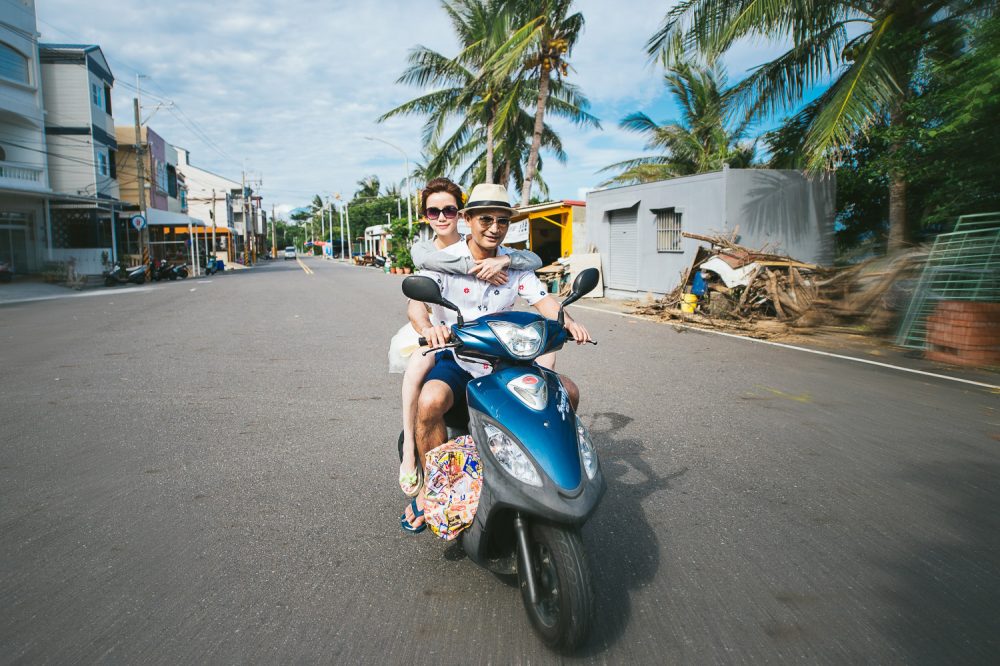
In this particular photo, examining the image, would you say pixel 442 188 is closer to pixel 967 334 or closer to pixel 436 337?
pixel 436 337

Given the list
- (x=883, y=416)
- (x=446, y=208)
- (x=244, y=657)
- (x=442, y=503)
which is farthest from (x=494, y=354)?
(x=883, y=416)

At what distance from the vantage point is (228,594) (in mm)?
2619

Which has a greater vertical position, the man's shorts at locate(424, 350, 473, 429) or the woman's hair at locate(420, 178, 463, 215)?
the woman's hair at locate(420, 178, 463, 215)

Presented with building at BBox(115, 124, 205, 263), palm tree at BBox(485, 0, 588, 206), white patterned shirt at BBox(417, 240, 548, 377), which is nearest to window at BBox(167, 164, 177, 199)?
building at BBox(115, 124, 205, 263)

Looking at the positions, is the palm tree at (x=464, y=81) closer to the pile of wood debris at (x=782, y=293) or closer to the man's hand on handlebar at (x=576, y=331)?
the pile of wood debris at (x=782, y=293)

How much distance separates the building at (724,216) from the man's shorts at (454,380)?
41.6ft

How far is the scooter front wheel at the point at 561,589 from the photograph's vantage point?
213cm

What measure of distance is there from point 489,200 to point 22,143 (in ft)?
108

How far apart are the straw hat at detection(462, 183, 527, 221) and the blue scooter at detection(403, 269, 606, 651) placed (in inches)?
21.6

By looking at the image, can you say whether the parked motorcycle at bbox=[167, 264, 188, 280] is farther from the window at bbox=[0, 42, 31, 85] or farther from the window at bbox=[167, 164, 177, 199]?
the window at bbox=[167, 164, 177, 199]

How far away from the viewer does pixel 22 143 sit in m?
27.7

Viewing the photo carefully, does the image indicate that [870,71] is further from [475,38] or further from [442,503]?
[475,38]

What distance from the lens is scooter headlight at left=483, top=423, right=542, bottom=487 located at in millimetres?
2205

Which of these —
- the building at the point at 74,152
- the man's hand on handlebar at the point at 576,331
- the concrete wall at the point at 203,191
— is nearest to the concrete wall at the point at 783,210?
the man's hand on handlebar at the point at 576,331
